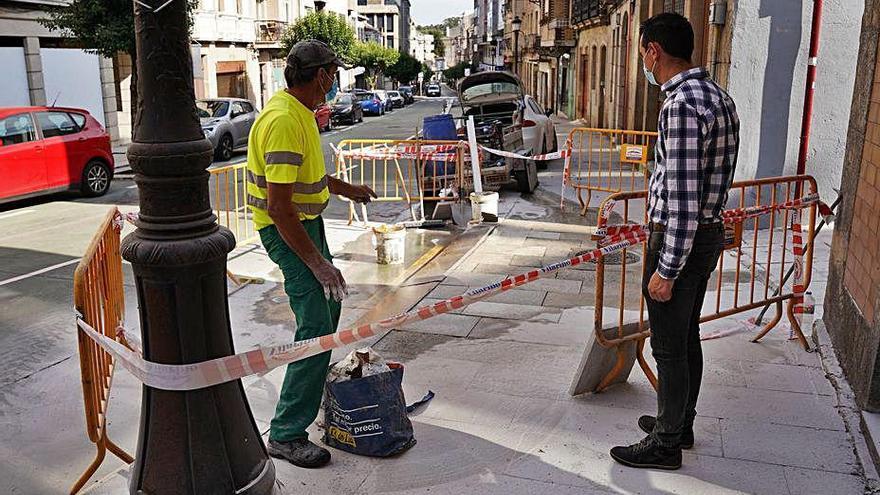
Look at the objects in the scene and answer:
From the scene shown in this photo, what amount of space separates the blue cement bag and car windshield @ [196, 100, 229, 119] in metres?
17.7

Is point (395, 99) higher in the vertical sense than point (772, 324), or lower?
higher

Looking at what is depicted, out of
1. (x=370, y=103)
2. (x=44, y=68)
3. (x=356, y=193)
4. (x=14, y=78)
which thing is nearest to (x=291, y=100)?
(x=356, y=193)

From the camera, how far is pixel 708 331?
5.59 m

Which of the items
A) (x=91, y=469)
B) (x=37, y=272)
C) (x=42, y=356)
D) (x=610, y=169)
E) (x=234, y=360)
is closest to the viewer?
(x=234, y=360)

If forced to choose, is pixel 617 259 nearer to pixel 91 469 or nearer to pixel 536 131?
pixel 91 469

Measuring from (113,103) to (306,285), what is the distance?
23.5 m

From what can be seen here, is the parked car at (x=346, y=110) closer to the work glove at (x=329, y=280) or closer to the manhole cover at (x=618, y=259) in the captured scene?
the manhole cover at (x=618, y=259)

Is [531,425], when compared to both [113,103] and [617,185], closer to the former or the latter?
[617,185]

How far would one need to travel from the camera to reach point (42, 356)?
18.9 ft

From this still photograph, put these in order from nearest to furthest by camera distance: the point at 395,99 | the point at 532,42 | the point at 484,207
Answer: the point at 484,207 < the point at 395,99 < the point at 532,42

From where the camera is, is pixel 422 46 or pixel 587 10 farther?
pixel 422 46

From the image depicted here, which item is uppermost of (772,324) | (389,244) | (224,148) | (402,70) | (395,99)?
(402,70)

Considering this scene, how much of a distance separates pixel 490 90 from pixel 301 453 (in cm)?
1317

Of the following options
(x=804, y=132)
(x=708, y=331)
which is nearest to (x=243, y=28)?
(x=804, y=132)
